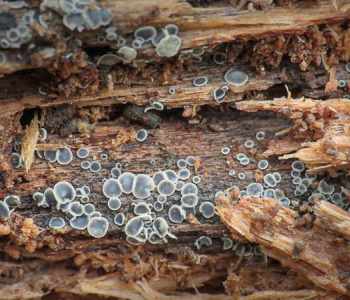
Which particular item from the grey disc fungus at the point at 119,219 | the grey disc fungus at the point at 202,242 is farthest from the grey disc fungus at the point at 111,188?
the grey disc fungus at the point at 202,242

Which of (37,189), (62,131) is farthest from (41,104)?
(37,189)

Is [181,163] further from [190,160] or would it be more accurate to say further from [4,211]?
[4,211]

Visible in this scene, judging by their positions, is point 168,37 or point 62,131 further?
point 62,131

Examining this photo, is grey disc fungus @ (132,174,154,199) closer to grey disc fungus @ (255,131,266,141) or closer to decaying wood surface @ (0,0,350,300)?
decaying wood surface @ (0,0,350,300)

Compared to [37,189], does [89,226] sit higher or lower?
lower

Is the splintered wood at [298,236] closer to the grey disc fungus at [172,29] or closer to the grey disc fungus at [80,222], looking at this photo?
the grey disc fungus at [80,222]

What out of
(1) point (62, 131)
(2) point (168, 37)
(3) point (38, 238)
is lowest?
(3) point (38, 238)

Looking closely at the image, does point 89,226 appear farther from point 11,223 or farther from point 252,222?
point 252,222

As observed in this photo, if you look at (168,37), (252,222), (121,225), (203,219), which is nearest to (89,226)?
(121,225)
